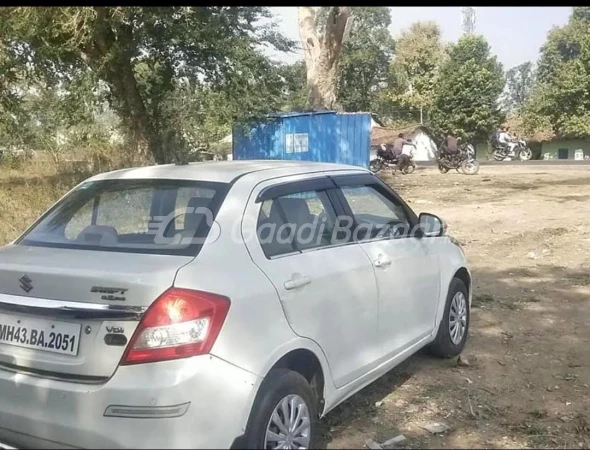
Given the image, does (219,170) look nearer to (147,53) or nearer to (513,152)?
(147,53)

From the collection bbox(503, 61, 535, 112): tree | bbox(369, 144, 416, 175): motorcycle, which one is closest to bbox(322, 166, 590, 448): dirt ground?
bbox(369, 144, 416, 175): motorcycle

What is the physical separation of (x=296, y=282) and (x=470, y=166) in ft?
70.0

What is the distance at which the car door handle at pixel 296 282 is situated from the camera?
3062mm

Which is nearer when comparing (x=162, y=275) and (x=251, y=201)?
(x=162, y=275)

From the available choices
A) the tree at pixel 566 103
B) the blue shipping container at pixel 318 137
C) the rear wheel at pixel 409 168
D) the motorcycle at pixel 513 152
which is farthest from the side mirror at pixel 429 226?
the tree at pixel 566 103

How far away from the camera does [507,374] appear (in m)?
4.68

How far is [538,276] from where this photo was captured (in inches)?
317

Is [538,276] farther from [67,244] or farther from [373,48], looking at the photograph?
[373,48]

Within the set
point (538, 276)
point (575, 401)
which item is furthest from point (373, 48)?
point (575, 401)

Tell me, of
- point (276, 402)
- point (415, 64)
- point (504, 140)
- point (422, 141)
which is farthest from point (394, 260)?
point (415, 64)

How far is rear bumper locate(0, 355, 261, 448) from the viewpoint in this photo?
2.54 metres

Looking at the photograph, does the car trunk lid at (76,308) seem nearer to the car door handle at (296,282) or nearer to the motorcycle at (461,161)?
the car door handle at (296,282)

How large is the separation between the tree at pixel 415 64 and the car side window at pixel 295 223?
55085 mm

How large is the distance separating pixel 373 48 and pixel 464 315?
54.9m
